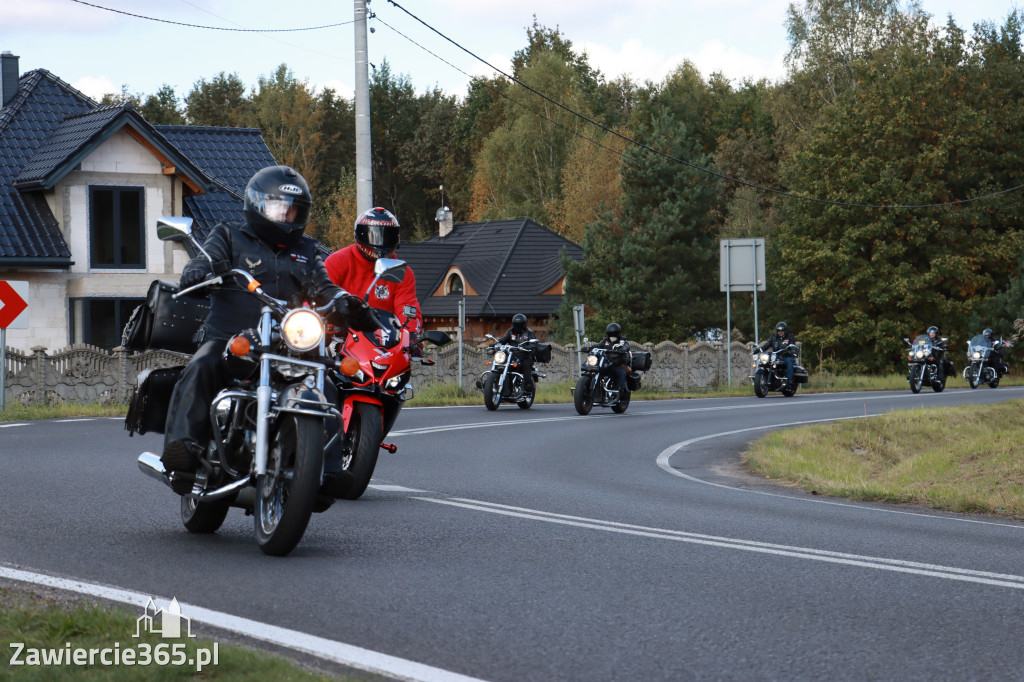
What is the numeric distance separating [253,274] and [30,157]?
26.2 m

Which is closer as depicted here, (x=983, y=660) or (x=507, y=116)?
(x=983, y=660)

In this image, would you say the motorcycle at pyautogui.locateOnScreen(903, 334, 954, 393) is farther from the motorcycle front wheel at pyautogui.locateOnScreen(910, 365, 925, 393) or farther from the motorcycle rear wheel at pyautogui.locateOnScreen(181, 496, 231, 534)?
the motorcycle rear wheel at pyautogui.locateOnScreen(181, 496, 231, 534)

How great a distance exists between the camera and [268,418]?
20.4 feet

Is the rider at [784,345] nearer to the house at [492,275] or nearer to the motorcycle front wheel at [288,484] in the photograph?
the motorcycle front wheel at [288,484]

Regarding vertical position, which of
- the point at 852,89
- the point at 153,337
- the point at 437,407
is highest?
the point at 852,89

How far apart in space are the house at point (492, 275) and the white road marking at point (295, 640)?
5293 cm

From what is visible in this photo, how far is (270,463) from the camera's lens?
20.6ft

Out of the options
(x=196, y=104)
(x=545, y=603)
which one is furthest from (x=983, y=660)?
(x=196, y=104)

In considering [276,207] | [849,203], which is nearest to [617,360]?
[276,207]

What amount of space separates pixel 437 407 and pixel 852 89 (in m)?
37.1

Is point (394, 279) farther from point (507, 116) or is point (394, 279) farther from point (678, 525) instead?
point (507, 116)

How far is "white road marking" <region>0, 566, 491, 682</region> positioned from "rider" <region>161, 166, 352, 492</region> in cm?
108

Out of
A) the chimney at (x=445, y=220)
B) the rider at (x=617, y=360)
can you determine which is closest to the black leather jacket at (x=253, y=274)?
the rider at (x=617, y=360)

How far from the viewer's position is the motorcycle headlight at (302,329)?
247 inches
